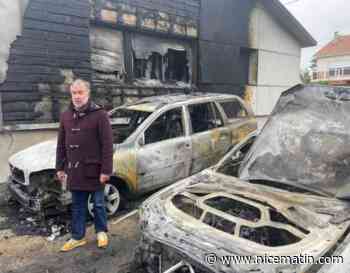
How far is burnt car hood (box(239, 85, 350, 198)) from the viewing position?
2.72 metres

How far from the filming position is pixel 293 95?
342cm

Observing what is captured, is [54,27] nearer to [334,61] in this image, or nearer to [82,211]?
[82,211]

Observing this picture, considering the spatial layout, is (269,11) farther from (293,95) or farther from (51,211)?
(51,211)

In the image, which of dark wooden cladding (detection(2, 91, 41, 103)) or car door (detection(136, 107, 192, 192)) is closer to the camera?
car door (detection(136, 107, 192, 192))

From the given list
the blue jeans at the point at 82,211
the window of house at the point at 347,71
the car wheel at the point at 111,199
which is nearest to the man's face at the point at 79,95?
the blue jeans at the point at 82,211

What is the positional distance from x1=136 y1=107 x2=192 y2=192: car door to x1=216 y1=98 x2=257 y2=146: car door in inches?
41.7

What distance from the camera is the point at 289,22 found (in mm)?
10836

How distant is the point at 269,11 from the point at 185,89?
182 inches

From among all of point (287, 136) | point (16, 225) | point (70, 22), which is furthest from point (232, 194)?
point (70, 22)

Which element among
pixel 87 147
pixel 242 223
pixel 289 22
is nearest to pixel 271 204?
pixel 242 223

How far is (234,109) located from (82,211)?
3595 mm

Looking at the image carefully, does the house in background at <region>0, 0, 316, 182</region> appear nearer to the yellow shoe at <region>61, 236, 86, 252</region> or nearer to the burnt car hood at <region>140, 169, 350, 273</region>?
the yellow shoe at <region>61, 236, 86, 252</region>

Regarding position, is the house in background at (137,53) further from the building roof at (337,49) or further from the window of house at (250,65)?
the building roof at (337,49)

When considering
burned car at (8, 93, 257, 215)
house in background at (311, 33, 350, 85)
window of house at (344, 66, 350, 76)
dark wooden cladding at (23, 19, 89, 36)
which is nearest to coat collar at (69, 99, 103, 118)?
burned car at (8, 93, 257, 215)
